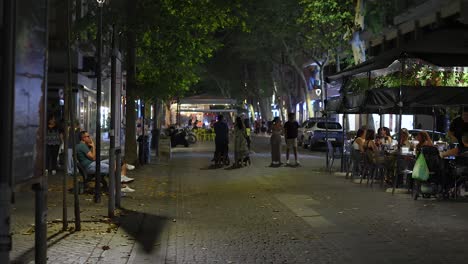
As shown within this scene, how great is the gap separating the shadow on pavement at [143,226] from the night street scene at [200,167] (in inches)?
1.3

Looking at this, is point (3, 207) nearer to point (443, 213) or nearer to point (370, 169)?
point (443, 213)

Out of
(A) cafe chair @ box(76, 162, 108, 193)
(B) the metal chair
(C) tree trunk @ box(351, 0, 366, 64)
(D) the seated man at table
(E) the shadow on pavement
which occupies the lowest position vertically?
(E) the shadow on pavement

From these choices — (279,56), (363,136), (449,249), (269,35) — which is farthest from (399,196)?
(279,56)

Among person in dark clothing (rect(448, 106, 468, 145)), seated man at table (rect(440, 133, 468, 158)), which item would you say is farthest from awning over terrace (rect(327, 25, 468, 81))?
seated man at table (rect(440, 133, 468, 158))

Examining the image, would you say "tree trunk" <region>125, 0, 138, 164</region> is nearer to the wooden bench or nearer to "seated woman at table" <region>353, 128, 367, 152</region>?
the wooden bench

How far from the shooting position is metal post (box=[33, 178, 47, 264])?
5.73 meters

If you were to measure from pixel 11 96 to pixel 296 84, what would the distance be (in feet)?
211

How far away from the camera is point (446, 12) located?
2959 centimetres

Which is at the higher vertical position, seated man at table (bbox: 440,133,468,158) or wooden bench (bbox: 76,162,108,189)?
seated man at table (bbox: 440,133,468,158)


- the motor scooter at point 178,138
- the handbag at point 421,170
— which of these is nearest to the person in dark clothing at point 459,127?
the handbag at point 421,170

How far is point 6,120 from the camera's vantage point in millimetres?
4543

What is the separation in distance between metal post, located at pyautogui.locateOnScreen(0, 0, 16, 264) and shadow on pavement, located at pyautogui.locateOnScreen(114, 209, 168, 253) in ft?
14.5

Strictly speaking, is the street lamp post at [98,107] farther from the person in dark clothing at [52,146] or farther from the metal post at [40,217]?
the person in dark clothing at [52,146]

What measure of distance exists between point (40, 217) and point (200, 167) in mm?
17198
